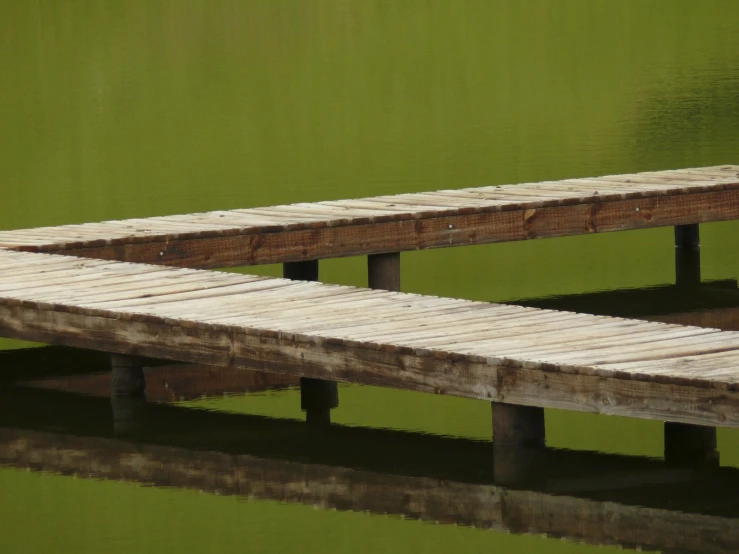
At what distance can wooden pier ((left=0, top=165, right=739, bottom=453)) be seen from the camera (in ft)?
27.2

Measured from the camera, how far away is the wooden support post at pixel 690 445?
868 cm

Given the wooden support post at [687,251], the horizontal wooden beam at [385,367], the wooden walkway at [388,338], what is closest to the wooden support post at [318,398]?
the wooden walkway at [388,338]

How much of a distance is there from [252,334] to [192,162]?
12083 millimetres

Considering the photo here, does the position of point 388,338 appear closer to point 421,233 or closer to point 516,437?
point 516,437

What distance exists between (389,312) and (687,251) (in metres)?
5.04

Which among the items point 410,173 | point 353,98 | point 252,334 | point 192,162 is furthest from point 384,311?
point 353,98

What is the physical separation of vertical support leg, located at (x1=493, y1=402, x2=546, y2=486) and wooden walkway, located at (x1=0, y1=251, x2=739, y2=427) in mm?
250

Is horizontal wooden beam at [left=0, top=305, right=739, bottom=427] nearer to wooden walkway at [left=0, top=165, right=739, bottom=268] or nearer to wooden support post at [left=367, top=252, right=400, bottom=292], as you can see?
wooden walkway at [left=0, top=165, right=739, bottom=268]

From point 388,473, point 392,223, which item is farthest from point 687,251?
point 388,473

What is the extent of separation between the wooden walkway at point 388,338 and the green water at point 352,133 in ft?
1.79

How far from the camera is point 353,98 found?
28.8 meters

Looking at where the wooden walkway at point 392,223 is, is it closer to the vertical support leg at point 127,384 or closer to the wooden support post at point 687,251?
the wooden support post at point 687,251

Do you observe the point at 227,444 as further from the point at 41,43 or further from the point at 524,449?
the point at 41,43

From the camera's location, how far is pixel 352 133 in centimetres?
2359
